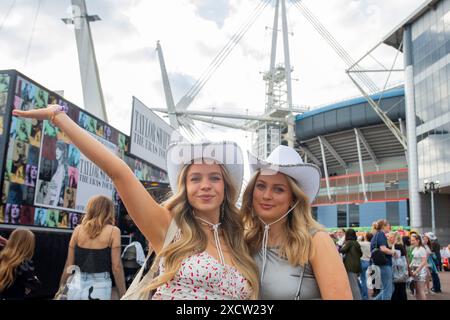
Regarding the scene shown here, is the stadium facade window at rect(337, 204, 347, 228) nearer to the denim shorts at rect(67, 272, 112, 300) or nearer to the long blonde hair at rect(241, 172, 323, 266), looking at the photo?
the denim shorts at rect(67, 272, 112, 300)

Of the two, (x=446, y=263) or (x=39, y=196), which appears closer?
(x=39, y=196)

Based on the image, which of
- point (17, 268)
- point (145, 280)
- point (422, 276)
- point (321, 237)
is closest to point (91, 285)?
point (17, 268)

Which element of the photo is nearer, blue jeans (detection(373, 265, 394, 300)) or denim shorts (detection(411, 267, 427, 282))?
blue jeans (detection(373, 265, 394, 300))

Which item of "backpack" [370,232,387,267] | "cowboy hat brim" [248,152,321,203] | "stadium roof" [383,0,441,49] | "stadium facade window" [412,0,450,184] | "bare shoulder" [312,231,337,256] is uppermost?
"stadium roof" [383,0,441,49]

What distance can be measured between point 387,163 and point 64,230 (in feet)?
153

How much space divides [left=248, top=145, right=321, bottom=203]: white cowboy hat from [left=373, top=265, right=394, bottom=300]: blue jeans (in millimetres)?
5421

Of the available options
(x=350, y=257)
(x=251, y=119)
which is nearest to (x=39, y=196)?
(x=350, y=257)

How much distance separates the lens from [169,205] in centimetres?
170

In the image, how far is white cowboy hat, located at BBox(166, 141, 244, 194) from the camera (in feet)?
5.82

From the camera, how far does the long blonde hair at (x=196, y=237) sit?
5.12ft

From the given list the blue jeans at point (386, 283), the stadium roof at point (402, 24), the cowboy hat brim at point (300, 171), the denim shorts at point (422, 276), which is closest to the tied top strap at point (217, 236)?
the cowboy hat brim at point (300, 171)

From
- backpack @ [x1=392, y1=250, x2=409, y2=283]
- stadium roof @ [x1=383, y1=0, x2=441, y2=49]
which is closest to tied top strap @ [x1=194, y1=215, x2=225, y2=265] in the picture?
backpack @ [x1=392, y1=250, x2=409, y2=283]
